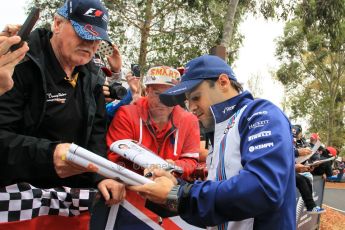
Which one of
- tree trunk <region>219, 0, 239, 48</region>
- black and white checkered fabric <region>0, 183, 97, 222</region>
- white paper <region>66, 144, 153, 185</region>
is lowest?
black and white checkered fabric <region>0, 183, 97, 222</region>

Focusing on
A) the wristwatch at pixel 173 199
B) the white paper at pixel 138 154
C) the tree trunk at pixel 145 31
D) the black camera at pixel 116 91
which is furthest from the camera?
the tree trunk at pixel 145 31

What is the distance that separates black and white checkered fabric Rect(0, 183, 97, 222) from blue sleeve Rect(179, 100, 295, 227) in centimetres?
88

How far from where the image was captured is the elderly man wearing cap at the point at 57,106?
6.97ft

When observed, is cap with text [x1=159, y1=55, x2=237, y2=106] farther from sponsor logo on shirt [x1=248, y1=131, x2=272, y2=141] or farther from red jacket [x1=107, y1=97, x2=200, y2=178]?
red jacket [x1=107, y1=97, x2=200, y2=178]

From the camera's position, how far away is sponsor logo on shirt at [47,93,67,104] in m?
2.35

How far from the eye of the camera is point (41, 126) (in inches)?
92.8

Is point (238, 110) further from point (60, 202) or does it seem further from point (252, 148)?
point (60, 202)

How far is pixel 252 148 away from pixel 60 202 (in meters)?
1.26

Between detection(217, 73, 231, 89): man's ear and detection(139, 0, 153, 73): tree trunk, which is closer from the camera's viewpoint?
detection(217, 73, 231, 89): man's ear

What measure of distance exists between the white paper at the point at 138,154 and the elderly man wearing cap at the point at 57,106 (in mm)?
209

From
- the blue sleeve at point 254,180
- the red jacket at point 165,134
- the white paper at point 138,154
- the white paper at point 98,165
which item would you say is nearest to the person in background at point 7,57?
the white paper at point 98,165

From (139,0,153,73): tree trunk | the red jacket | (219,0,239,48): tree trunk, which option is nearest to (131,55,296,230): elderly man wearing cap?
the red jacket

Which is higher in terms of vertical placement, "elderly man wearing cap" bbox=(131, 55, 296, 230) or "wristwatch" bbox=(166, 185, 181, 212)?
"elderly man wearing cap" bbox=(131, 55, 296, 230)

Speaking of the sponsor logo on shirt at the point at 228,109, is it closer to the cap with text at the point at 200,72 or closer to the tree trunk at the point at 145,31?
the cap with text at the point at 200,72
